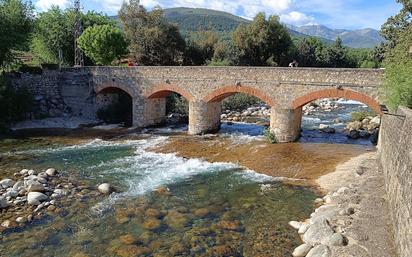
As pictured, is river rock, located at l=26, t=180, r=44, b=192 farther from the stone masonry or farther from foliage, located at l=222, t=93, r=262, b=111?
foliage, located at l=222, t=93, r=262, b=111

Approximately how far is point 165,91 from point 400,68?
51.4 feet

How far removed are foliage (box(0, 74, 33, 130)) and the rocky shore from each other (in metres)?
22.2

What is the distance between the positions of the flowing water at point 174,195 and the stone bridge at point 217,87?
6.43 feet

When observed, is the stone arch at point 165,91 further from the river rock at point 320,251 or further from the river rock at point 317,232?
the river rock at point 320,251

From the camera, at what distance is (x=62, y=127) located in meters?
28.9

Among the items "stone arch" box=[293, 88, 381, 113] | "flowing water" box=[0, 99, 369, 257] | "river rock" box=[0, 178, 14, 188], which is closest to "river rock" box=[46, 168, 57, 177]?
"flowing water" box=[0, 99, 369, 257]

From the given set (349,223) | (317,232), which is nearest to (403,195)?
(349,223)

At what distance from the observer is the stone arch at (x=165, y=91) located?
25.3 m

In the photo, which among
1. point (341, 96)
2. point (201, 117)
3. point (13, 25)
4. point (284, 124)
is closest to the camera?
point (341, 96)

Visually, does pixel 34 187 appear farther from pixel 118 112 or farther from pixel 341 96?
pixel 118 112

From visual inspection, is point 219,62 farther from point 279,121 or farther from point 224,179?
point 224,179

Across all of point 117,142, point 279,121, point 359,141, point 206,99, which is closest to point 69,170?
point 117,142

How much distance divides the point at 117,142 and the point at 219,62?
67.5 feet

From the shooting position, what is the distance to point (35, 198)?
1348 cm
